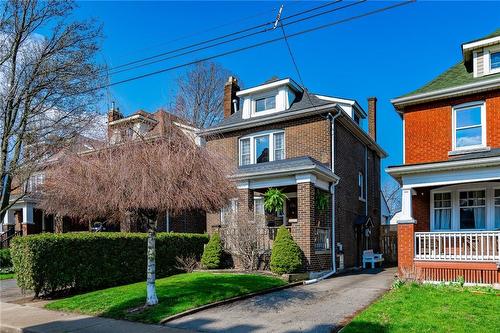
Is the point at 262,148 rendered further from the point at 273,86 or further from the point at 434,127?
the point at 434,127

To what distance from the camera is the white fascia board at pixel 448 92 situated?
13.5 metres

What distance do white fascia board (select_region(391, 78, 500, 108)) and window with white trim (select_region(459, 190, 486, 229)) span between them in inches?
134

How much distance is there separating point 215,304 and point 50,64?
936 centimetres

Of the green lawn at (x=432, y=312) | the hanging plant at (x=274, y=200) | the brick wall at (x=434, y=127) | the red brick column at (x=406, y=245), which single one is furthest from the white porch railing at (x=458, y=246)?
the hanging plant at (x=274, y=200)

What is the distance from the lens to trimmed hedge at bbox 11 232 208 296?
1195 cm

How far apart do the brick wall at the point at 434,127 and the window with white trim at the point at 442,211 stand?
1.37m

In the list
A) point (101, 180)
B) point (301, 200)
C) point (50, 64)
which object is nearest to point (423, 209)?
point (301, 200)

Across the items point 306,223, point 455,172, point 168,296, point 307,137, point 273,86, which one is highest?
point 273,86

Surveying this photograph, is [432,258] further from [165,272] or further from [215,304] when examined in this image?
[165,272]

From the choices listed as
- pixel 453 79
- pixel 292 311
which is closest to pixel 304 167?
pixel 453 79

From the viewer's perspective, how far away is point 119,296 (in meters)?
11.0

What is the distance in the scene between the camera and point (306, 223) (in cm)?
1495

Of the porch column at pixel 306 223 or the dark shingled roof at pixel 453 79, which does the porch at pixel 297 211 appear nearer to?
the porch column at pixel 306 223

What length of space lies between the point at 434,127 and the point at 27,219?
2305cm
